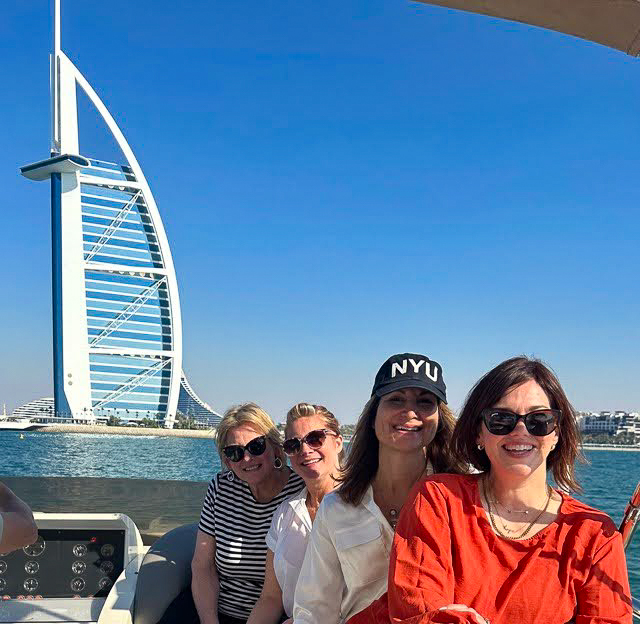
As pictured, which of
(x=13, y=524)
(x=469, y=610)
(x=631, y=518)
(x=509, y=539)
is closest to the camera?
(x=13, y=524)

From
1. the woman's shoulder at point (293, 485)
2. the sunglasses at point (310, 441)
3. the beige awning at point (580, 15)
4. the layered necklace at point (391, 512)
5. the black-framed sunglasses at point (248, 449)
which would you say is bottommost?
the woman's shoulder at point (293, 485)

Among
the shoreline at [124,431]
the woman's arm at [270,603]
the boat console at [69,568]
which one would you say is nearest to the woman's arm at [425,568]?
the woman's arm at [270,603]

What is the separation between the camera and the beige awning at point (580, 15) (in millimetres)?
1243

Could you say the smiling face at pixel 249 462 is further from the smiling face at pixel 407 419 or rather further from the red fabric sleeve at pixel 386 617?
the red fabric sleeve at pixel 386 617

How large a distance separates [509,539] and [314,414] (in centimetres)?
79

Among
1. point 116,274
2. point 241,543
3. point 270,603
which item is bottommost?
point 270,603

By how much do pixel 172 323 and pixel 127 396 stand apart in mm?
5223

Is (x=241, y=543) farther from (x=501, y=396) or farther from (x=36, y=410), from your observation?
(x=36, y=410)

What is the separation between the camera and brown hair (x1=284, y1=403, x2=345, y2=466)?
A: 6.48 feet

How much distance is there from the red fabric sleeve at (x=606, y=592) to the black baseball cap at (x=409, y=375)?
461mm

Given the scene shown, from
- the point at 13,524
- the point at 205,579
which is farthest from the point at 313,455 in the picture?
the point at 13,524

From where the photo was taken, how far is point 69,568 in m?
2.21

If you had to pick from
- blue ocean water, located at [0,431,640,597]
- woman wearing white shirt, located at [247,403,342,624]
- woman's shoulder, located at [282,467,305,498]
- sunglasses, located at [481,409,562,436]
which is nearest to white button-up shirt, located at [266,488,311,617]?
woman wearing white shirt, located at [247,403,342,624]

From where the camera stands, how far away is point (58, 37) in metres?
47.0
